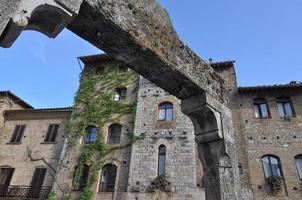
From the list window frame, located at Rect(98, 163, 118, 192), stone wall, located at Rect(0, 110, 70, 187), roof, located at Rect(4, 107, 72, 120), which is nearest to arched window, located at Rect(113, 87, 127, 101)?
roof, located at Rect(4, 107, 72, 120)

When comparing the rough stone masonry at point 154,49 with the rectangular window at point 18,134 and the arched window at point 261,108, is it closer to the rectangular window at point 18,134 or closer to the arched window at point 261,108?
the arched window at point 261,108

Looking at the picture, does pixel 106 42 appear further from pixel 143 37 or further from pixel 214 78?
pixel 214 78

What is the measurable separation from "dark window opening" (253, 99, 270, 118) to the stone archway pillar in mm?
11789

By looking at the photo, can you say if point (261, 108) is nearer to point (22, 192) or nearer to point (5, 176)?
point (22, 192)

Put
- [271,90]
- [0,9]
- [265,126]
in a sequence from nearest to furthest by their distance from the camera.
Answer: [0,9], [265,126], [271,90]

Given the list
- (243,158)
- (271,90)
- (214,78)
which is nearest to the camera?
(214,78)

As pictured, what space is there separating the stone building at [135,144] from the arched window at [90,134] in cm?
7

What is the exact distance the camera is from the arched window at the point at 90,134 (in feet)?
51.2

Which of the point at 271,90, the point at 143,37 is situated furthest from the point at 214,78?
the point at 271,90

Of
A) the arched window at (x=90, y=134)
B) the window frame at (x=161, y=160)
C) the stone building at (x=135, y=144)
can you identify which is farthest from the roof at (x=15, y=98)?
the window frame at (x=161, y=160)

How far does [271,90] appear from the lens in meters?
15.5

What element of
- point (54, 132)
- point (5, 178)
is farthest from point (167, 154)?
point (5, 178)

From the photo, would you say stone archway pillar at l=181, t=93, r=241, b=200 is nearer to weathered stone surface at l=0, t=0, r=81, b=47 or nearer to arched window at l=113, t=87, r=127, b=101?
weathered stone surface at l=0, t=0, r=81, b=47

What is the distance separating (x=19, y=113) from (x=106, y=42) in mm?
17608
